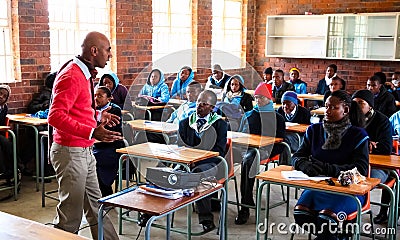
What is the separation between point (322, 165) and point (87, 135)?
1.52 m

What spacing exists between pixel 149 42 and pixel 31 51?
223 centimetres

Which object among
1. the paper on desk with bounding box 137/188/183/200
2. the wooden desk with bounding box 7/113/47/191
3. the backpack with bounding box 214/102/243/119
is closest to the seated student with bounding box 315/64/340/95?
the backpack with bounding box 214/102/243/119

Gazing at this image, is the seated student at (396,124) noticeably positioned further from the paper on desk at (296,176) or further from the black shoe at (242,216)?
the paper on desk at (296,176)

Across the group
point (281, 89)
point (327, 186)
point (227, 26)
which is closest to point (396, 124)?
point (327, 186)

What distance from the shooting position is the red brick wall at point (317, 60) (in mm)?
8750

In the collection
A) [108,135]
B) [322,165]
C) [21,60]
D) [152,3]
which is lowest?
[322,165]

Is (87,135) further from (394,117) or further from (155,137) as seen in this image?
(394,117)

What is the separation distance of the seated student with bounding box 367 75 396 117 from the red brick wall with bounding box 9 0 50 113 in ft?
13.5

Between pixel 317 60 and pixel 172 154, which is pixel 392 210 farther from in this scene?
pixel 317 60

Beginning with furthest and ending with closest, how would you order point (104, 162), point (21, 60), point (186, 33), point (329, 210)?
point (186, 33) → point (21, 60) → point (104, 162) → point (329, 210)

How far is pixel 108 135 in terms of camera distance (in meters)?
2.85

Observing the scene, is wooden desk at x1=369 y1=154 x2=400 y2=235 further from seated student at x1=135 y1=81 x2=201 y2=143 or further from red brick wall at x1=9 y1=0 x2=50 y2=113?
red brick wall at x1=9 y1=0 x2=50 y2=113

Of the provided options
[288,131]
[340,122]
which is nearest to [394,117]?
[288,131]

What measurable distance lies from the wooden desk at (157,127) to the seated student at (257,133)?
25.5 inches
